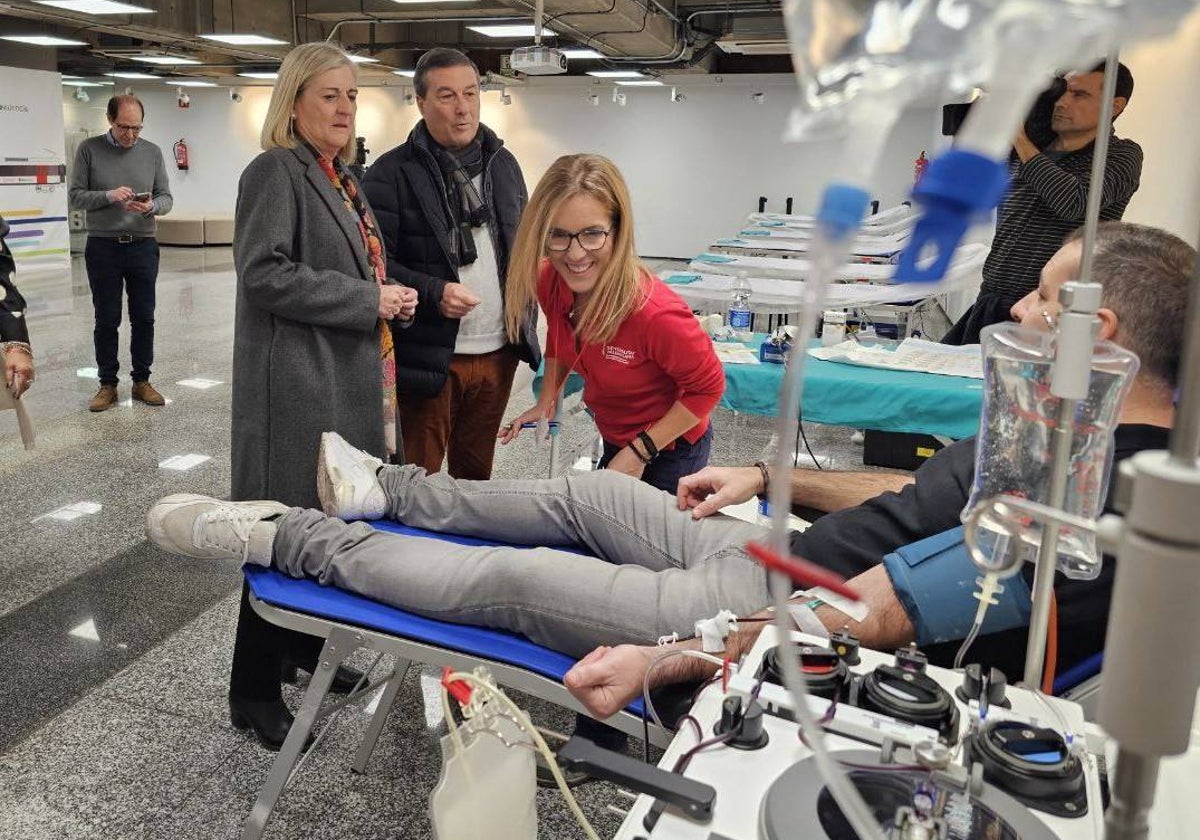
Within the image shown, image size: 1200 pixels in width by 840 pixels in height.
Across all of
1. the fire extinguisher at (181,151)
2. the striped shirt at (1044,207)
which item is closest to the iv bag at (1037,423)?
the striped shirt at (1044,207)

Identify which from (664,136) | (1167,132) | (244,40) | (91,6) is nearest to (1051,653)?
(1167,132)

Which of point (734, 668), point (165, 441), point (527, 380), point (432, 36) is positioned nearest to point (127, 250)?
Answer: point (165, 441)

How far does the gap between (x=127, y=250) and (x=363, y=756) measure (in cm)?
362

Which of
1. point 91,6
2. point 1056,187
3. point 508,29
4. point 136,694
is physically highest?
point 508,29

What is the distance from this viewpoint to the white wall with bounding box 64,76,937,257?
12.8 meters

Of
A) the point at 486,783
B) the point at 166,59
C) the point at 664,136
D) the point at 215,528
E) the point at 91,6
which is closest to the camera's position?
the point at 486,783

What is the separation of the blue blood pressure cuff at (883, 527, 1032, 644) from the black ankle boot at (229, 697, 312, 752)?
1.30 metres

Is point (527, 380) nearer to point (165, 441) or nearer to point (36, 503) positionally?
point (165, 441)

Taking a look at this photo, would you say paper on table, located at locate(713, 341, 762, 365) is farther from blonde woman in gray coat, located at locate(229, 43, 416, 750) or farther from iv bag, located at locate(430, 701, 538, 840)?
iv bag, located at locate(430, 701, 538, 840)

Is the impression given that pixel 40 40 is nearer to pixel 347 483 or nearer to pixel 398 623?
pixel 347 483

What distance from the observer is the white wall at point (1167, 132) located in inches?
110

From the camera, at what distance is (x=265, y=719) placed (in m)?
1.94

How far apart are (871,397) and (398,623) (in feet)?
5.46

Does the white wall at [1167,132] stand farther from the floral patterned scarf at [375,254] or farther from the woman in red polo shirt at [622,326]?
the floral patterned scarf at [375,254]
